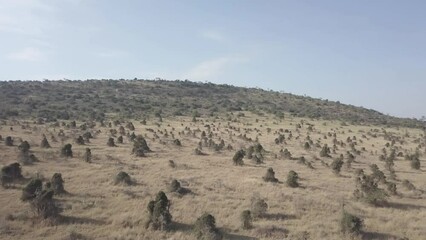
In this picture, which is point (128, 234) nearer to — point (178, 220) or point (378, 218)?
point (178, 220)

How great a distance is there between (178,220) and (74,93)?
3782 inches

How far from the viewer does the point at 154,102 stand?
104 m

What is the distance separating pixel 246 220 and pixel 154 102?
85.9 m

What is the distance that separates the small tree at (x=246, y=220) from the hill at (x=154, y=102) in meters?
56.4

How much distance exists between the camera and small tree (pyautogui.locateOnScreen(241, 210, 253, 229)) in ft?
67.6

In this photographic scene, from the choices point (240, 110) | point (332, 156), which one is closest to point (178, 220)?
point (332, 156)

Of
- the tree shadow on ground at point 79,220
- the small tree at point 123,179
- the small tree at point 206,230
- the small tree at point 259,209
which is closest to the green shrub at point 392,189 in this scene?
the small tree at point 259,209

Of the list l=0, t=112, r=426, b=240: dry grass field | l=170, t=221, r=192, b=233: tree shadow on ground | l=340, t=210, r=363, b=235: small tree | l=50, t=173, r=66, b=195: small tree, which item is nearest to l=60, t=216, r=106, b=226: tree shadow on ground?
l=0, t=112, r=426, b=240: dry grass field

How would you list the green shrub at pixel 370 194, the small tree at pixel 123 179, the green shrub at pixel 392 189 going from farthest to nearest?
the green shrub at pixel 392 189
the small tree at pixel 123 179
the green shrub at pixel 370 194

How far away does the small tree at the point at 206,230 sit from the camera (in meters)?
18.5

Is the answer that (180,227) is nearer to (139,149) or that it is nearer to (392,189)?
(392,189)

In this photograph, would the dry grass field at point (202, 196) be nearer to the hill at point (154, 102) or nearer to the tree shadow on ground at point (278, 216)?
the tree shadow on ground at point (278, 216)

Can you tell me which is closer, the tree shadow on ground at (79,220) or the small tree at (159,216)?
the small tree at (159,216)

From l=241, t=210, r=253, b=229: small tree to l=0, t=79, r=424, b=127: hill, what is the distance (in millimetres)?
56368
